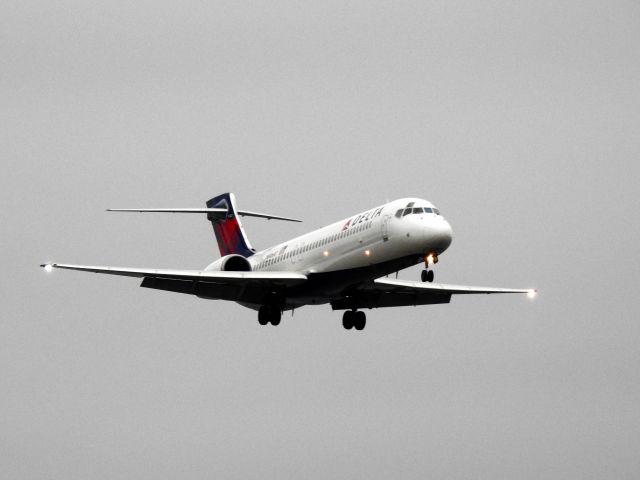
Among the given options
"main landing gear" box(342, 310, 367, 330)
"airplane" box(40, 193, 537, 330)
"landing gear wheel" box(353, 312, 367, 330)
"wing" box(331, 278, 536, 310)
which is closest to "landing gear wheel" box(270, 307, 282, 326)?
"airplane" box(40, 193, 537, 330)

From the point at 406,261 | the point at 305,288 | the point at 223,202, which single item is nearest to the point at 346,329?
the point at 305,288

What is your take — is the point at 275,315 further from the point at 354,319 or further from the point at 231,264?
the point at 231,264

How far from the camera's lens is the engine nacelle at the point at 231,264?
5303cm

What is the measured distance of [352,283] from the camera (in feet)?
160

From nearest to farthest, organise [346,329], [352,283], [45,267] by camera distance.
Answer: [45,267], [352,283], [346,329]

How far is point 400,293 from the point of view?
53.5 meters

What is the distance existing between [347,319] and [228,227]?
1003 cm

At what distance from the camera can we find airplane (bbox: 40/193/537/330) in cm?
4578

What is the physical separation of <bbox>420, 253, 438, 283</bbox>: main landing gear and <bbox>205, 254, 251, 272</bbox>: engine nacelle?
10053 mm

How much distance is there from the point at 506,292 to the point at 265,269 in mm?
9490

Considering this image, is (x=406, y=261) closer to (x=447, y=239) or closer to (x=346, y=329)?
(x=447, y=239)

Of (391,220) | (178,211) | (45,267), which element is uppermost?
(178,211)

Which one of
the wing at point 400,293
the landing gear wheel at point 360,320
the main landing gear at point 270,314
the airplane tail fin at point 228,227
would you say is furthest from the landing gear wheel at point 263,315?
the airplane tail fin at point 228,227

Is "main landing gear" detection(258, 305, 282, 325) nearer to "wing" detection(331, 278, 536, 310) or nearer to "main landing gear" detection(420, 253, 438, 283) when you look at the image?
"wing" detection(331, 278, 536, 310)
